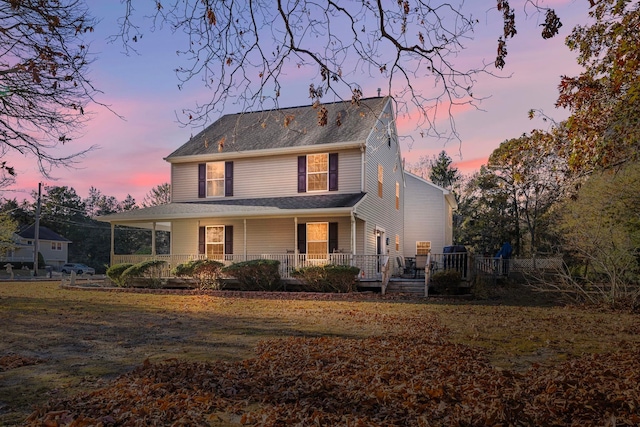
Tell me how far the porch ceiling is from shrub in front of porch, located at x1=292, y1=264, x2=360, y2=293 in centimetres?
219

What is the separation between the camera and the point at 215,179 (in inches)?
925

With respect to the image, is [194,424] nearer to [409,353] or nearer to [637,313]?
[409,353]

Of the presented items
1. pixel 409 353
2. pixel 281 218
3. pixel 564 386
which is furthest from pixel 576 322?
pixel 281 218

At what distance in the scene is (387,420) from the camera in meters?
4.31

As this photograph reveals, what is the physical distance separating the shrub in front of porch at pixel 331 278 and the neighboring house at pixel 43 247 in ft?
160

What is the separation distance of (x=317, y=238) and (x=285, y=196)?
2497 millimetres

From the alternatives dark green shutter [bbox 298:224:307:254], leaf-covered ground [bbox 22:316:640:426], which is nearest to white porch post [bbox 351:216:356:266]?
dark green shutter [bbox 298:224:307:254]

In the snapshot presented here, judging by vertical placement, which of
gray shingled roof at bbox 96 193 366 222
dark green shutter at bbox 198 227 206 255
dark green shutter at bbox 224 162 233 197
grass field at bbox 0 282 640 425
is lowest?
grass field at bbox 0 282 640 425

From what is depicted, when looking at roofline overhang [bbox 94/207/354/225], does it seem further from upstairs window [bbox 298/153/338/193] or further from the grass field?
the grass field

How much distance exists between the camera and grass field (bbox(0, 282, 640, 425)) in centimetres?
459

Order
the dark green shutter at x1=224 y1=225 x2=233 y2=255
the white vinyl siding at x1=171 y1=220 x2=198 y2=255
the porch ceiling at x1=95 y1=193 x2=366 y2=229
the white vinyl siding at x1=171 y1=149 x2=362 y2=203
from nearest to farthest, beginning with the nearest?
1. the porch ceiling at x1=95 y1=193 x2=366 y2=229
2. the white vinyl siding at x1=171 y1=149 x2=362 y2=203
3. the dark green shutter at x1=224 y1=225 x2=233 y2=255
4. the white vinyl siding at x1=171 y1=220 x2=198 y2=255

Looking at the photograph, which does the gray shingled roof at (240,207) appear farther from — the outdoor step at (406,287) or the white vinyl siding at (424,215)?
the white vinyl siding at (424,215)

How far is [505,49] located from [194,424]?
4446 mm

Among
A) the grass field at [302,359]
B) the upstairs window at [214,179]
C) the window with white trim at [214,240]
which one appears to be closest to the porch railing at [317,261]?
the window with white trim at [214,240]
